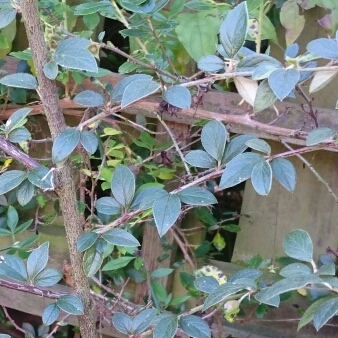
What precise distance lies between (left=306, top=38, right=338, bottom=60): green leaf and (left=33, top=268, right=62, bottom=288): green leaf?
44 cm

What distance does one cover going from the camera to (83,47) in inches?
24.9

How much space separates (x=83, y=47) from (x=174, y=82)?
14cm

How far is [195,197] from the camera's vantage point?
663mm

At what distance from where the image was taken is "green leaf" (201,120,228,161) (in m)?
0.69

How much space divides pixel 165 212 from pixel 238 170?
0.10 meters

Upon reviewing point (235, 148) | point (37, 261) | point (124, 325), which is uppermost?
point (235, 148)

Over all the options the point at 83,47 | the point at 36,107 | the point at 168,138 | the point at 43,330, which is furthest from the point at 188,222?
the point at 83,47

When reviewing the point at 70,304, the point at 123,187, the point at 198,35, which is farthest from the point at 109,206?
the point at 198,35

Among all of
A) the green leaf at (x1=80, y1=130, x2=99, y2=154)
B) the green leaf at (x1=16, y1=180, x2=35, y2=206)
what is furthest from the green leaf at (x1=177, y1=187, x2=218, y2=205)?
the green leaf at (x1=16, y1=180, x2=35, y2=206)

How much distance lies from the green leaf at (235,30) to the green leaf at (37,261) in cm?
36

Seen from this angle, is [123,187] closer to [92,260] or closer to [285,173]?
[92,260]

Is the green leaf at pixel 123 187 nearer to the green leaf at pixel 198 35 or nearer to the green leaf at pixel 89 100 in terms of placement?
the green leaf at pixel 89 100

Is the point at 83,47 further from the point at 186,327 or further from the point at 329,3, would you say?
the point at 329,3

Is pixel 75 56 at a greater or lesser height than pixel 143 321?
greater
